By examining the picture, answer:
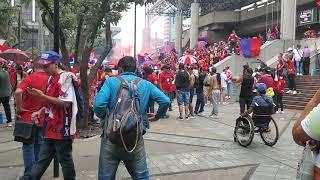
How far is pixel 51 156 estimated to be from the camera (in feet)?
18.8

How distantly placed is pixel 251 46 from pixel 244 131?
63.9 feet

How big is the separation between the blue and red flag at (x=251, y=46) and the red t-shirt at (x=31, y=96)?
2355cm

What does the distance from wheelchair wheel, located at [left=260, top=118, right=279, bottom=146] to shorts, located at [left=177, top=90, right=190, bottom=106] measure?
15.4ft

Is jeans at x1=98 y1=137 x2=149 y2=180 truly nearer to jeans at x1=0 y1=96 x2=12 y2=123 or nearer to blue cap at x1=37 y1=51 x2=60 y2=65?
blue cap at x1=37 y1=51 x2=60 y2=65

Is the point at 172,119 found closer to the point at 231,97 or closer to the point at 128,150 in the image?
the point at 231,97

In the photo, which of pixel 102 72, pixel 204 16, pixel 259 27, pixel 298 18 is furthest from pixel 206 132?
pixel 204 16

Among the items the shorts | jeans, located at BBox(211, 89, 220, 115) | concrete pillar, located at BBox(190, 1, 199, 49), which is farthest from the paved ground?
concrete pillar, located at BBox(190, 1, 199, 49)

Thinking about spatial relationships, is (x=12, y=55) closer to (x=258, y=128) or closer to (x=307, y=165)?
(x=258, y=128)

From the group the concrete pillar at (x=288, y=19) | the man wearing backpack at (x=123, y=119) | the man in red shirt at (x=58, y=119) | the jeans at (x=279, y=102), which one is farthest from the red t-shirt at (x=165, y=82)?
the concrete pillar at (x=288, y=19)

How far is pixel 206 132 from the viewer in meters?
12.2

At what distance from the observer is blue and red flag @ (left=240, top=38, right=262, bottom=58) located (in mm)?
28844

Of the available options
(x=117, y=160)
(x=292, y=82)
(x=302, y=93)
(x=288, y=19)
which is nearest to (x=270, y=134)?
(x=117, y=160)

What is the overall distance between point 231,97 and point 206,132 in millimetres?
11262

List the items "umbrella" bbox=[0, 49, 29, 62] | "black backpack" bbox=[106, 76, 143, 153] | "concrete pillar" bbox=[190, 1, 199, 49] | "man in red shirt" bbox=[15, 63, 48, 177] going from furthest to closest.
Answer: "concrete pillar" bbox=[190, 1, 199, 49], "umbrella" bbox=[0, 49, 29, 62], "man in red shirt" bbox=[15, 63, 48, 177], "black backpack" bbox=[106, 76, 143, 153]
